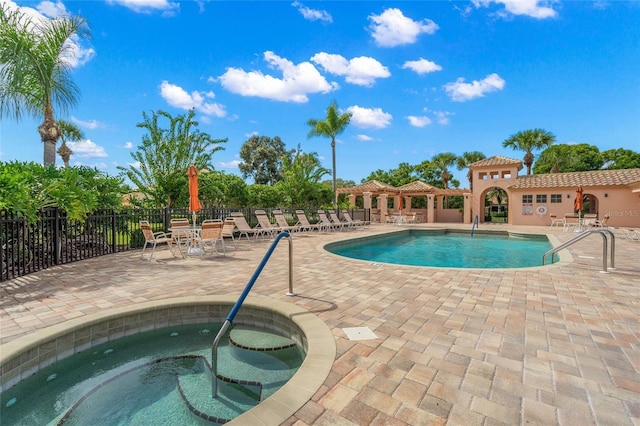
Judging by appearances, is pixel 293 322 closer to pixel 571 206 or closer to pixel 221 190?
pixel 221 190

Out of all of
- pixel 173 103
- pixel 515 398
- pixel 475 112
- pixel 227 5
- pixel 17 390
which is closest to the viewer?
pixel 515 398

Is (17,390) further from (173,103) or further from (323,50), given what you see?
(323,50)

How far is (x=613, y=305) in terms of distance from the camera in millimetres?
4105

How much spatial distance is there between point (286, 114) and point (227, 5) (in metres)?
20.9

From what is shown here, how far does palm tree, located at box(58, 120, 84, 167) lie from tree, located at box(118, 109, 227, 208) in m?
15.8

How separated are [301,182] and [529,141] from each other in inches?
873

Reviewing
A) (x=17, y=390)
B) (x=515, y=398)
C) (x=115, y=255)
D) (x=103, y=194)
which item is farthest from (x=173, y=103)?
(x=515, y=398)

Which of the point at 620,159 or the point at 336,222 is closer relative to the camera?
the point at 336,222

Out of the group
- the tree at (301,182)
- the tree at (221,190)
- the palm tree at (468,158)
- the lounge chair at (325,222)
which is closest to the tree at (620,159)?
the palm tree at (468,158)

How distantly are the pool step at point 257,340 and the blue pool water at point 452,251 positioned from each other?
20.9 ft

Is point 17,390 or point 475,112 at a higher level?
point 475,112

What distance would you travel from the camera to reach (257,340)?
3789 millimetres

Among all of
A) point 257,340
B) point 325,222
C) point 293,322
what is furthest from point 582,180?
point 257,340

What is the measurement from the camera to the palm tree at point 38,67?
27.0 feet
